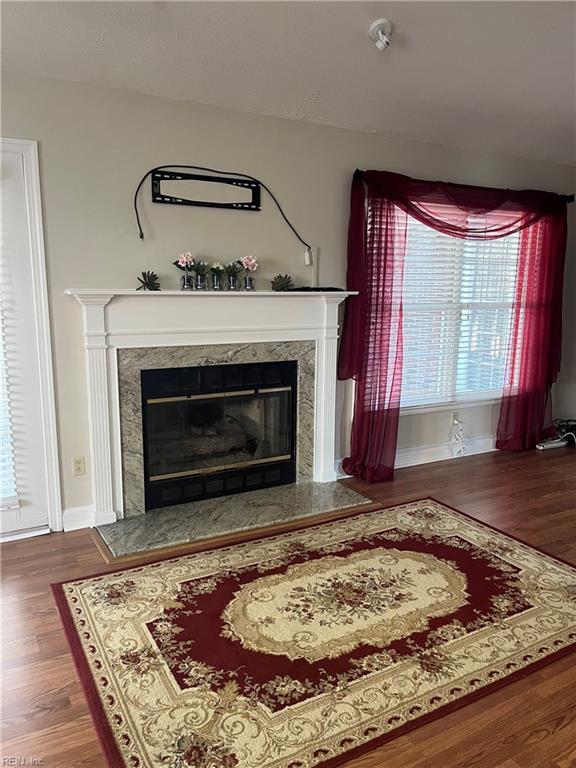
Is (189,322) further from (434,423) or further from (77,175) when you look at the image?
(434,423)

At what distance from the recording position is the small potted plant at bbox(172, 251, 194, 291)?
329 cm

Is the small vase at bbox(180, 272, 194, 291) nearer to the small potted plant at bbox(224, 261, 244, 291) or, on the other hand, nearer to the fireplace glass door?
the small potted plant at bbox(224, 261, 244, 291)

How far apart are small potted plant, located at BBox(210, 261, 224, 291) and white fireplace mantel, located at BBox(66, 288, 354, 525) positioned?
0.22 feet

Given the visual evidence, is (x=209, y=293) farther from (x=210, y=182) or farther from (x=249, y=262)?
(x=210, y=182)

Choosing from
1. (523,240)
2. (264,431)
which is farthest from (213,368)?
(523,240)

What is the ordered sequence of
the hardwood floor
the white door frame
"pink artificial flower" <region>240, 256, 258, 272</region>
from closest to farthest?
the hardwood floor, the white door frame, "pink artificial flower" <region>240, 256, 258, 272</region>

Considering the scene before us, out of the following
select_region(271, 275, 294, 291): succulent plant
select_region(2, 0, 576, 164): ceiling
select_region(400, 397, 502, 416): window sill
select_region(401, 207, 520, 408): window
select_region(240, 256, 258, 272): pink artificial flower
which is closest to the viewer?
select_region(2, 0, 576, 164): ceiling

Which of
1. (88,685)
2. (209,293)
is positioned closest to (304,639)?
(88,685)

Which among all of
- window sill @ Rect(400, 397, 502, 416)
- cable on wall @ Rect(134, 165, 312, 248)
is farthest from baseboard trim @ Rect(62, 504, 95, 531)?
window sill @ Rect(400, 397, 502, 416)

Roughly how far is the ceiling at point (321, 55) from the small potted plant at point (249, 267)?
2.99ft

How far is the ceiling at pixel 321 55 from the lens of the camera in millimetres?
2500

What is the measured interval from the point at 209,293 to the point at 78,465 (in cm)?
129

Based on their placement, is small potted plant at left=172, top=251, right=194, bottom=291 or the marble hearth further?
small potted plant at left=172, top=251, right=194, bottom=291

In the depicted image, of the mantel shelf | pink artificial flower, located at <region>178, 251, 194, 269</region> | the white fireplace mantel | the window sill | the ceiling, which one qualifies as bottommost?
the window sill
